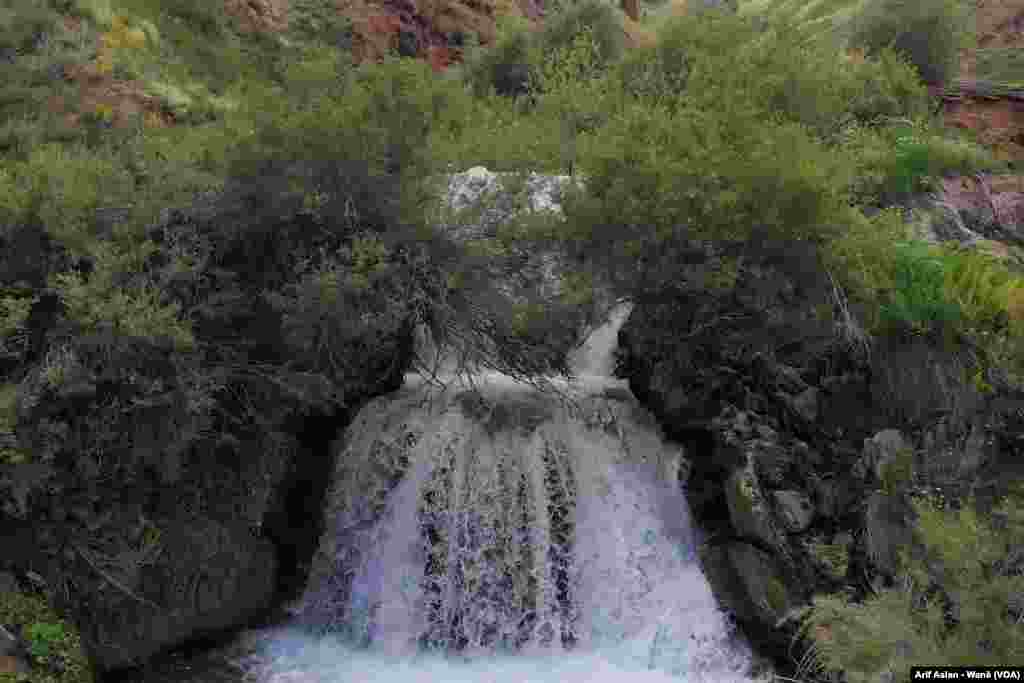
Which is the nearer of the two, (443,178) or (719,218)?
(719,218)

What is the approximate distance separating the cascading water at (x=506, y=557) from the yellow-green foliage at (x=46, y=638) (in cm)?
182

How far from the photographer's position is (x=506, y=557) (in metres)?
9.26

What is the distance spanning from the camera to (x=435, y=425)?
400 inches

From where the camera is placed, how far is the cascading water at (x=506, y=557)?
8.64 meters

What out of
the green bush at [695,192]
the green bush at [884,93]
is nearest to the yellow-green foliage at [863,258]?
the green bush at [695,192]

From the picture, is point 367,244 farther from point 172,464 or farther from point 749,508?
point 749,508

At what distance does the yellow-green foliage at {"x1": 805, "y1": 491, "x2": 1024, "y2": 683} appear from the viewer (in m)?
5.45

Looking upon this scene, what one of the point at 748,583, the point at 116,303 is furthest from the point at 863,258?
the point at 116,303

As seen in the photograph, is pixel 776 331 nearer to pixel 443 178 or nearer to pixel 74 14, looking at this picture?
pixel 443 178

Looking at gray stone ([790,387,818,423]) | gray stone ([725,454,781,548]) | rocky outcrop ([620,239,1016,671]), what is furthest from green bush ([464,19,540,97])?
gray stone ([725,454,781,548])

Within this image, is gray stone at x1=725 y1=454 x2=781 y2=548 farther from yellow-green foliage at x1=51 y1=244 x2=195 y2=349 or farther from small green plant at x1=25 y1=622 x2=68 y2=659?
small green plant at x1=25 y1=622 x2=68 y2=659

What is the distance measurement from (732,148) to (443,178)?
3530 mm

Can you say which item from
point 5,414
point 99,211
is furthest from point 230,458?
point 99,211

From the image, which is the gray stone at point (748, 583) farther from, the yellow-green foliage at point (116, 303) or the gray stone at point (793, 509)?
the yellow-green foliage at point (116, 303)
